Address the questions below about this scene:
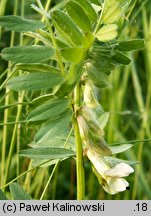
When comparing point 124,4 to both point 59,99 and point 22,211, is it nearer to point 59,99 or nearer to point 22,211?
point 59,99

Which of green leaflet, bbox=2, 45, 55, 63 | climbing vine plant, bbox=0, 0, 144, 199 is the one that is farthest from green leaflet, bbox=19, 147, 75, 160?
green leaflet, bbox=2, 45, 55, 63

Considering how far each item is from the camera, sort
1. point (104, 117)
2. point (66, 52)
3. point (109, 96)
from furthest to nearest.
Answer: point (109, 96)
point (104, 117)
point (66, 52)

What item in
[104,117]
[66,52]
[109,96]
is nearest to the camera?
[66,52]

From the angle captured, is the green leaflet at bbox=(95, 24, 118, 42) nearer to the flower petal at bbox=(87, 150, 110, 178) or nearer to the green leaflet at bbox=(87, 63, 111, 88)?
the green leaflet at bbox=(87, 63, 111, 88)

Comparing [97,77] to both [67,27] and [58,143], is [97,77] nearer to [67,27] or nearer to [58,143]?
[67,27]

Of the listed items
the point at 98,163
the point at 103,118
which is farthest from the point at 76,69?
the point at 103,118

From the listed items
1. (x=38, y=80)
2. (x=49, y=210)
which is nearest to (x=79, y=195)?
(x=49, y=210)

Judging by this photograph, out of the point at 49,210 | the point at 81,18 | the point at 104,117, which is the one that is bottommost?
the point at 49,210

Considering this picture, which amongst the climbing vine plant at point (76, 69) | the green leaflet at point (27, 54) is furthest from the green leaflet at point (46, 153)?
the green leaflet at point (27, 54)
